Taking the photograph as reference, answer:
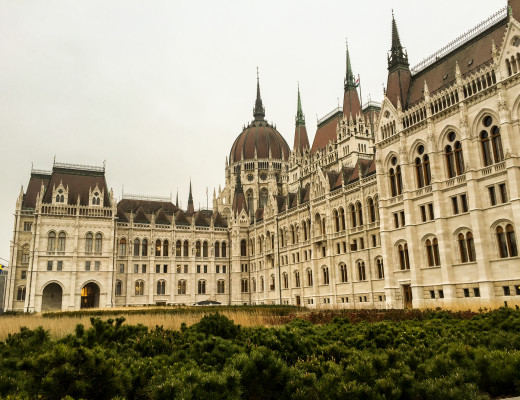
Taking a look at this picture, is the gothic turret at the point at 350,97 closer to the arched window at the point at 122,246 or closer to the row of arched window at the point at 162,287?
the row of arched window at the point at 162,287

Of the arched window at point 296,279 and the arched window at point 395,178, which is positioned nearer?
the arched window at point 395,178

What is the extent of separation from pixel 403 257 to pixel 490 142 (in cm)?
1221

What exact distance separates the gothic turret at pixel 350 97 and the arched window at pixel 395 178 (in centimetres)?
2619

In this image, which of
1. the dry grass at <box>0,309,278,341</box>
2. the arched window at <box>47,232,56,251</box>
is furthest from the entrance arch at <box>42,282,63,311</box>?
the dry grass at <box>0,309,278,341</box>

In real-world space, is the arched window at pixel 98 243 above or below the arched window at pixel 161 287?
above

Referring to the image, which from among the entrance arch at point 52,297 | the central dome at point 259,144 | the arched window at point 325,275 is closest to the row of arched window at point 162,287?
the entrance arch at point 52,297

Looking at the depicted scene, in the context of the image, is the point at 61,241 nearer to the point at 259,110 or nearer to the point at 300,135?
the point at 300,135

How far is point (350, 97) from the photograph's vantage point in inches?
2628

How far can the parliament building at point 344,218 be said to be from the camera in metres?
30.6

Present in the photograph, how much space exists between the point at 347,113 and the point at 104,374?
2483 inches

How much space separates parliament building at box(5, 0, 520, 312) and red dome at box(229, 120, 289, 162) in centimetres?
42

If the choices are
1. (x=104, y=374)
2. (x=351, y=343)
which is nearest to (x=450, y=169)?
(x=351, y=343)

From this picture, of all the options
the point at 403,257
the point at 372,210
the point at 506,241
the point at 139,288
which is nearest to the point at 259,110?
A: the point at 139,288

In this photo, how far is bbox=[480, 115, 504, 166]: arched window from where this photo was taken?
3045 centimetres
